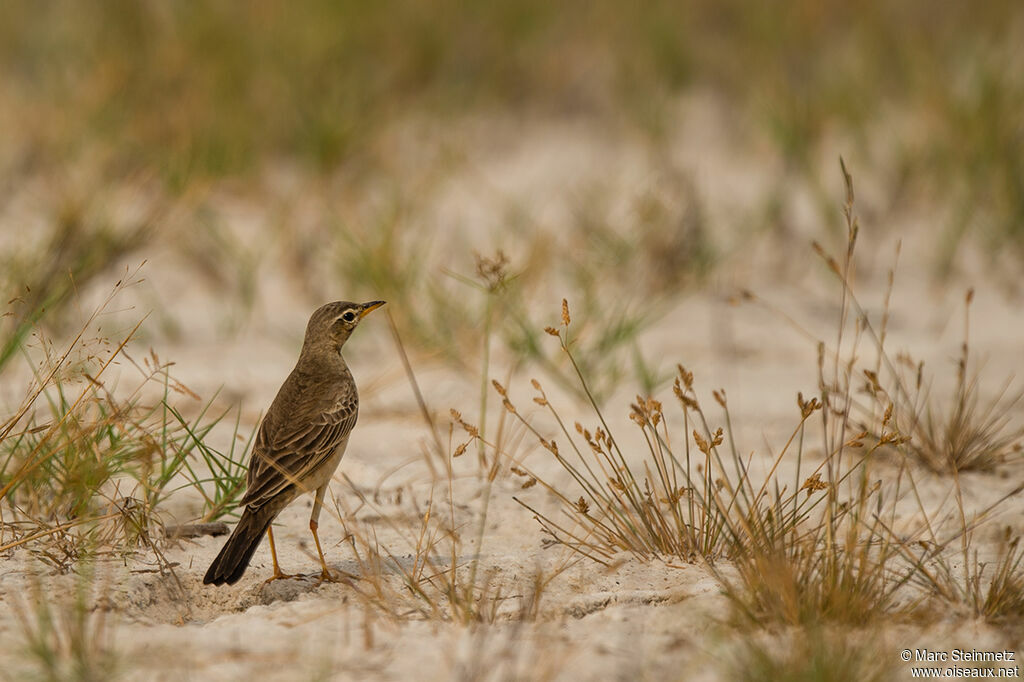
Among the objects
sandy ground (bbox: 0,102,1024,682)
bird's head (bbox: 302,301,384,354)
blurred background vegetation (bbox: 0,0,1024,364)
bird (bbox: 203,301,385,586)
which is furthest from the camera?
blurred background vegetation (bbox: 0,0,1024,364)

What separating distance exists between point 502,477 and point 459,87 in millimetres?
5325

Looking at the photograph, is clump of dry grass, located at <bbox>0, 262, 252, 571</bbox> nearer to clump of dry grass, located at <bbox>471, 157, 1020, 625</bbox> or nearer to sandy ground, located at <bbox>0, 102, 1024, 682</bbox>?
sandy ground, located at <bbox>0, 102, 1024, 682</bbox>

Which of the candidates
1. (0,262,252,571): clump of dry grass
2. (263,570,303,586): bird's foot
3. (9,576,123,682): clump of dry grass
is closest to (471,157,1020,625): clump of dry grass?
(263,570,303,586): bird's foot

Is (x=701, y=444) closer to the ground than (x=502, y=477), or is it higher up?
closer to the ground

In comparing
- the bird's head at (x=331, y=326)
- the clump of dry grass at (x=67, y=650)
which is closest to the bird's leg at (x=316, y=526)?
the bird's head at (x=331, y=326)

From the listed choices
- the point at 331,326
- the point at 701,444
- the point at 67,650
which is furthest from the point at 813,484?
the point at 67,650

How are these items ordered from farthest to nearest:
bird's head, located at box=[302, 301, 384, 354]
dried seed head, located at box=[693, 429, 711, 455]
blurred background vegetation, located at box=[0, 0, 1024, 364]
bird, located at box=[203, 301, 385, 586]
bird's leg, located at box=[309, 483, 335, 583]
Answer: blurred background vegetation, located at box=[0, 0, 1024, 364]
bird's head, located at box=[302, 301, 384, 354]
bird's leg, located at box=[309, 483, 335, 583]
bird, located at box=[203, 301, 385, 586]
dried seed head, located at box=[693, 429, 711, 455]

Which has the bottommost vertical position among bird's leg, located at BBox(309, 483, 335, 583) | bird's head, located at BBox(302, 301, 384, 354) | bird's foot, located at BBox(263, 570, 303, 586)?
bird's foot, located at BBox(263, 570, 303, 586)

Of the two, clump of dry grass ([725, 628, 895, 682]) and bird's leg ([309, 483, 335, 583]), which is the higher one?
bird's leg ([309, 483, 335, 583])

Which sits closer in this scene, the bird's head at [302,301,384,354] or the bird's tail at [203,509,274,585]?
the bird's tail at [203,509,274,585]

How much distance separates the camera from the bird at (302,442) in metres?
3.18

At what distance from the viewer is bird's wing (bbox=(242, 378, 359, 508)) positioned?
10.8ft

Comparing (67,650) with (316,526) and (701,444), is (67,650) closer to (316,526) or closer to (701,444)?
(316,526)

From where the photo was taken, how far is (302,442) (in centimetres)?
347
